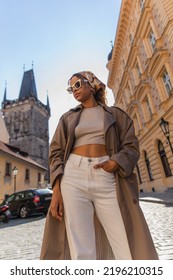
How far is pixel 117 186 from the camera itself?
1501 mm

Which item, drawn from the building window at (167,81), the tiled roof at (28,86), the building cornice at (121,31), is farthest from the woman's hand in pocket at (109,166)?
the tiled roof at (28,86)

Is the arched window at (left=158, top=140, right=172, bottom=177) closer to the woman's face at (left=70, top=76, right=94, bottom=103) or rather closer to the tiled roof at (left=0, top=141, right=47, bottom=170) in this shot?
the woman's face at (left=70, top=76, right=94, bottom=103)

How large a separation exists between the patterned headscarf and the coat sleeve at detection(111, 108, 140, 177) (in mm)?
367

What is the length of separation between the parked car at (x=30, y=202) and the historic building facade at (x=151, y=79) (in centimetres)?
761

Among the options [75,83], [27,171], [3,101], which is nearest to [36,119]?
[3,101]

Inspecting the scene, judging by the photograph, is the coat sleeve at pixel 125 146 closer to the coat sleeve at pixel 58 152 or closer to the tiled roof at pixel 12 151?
the coat sleeve at pixel 58 152

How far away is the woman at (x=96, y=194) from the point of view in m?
1.43

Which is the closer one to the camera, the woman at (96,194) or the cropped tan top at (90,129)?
the woman at (96,194)

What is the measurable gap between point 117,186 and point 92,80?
1083 mm

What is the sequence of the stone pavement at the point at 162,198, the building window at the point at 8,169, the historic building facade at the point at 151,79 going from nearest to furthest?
1. the stone pavement at the point at 162,198
2. the historic building facade at the point at 151,79
3. the building window at the point at 8,169

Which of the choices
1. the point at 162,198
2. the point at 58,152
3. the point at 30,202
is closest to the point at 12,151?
the point at 30,202

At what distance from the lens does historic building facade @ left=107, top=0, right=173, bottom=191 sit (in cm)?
1330
